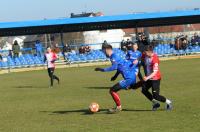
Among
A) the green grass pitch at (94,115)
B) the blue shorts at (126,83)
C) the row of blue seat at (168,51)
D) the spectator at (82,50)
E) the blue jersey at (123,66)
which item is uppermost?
the blue jersey at (123,66)

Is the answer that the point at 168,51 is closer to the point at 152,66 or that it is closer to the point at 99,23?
the point at 99,23

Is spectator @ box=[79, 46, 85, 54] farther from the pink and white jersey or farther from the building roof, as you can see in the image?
the pink and white jersey

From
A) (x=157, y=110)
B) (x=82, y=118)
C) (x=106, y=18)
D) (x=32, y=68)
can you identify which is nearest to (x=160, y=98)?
(x=157, y=110)

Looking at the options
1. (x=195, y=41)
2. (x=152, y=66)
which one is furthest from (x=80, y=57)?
(x=152, y=66)

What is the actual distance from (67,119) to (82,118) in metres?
0.38

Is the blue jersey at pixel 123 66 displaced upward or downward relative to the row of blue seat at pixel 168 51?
upward

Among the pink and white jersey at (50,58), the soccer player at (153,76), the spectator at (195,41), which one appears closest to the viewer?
the soccer player at (153,76)

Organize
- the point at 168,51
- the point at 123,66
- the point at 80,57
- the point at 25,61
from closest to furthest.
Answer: the point at 123,66 < the point at 25,61 < the point at 80,57 < the point at 168,51

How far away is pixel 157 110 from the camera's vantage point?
43.5 feet

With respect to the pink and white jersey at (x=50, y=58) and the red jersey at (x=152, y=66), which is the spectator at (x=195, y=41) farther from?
the red jersey at (x=152, y=66)

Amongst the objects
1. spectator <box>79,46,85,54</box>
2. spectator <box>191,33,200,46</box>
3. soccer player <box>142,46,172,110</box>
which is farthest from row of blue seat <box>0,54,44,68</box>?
soccer player <box>142,46,172,110</box>

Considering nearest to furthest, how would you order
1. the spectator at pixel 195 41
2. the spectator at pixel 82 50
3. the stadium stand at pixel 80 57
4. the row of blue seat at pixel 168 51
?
the stadium stand at pixel 80 57 → the spectator at pixel 82 50 → the row of blue seat at pixel 168 51 → the spectator at pixel 195 41

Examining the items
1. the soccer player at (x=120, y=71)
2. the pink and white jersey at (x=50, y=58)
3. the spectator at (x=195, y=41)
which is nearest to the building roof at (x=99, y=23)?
the spectator at (x=195, y=41)

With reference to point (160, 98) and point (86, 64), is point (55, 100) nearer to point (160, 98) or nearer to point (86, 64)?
point (160, 98)
